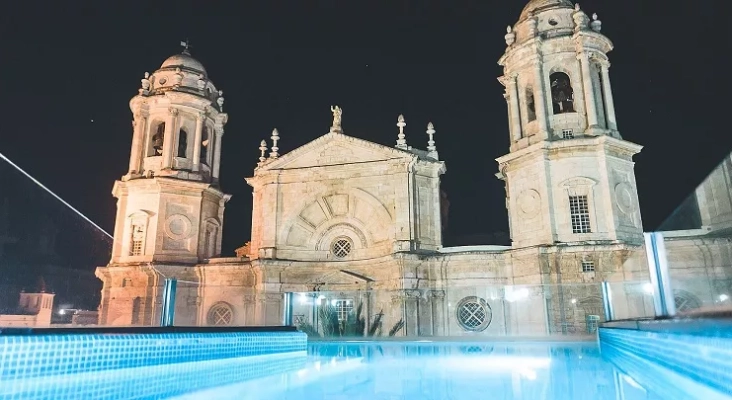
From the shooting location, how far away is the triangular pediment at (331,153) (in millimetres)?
25562

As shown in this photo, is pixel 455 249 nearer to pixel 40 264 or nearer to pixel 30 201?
pixel 30 201

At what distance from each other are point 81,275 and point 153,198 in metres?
5.68

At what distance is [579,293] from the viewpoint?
18.9 m

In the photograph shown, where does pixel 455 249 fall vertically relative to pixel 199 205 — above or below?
below

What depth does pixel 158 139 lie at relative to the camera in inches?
1135

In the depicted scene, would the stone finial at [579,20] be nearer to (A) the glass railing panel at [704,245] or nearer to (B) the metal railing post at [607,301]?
(A) the glass railing panel at [704,245]

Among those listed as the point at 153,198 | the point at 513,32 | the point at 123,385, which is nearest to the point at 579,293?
the point at 513,32

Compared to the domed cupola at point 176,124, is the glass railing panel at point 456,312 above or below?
below

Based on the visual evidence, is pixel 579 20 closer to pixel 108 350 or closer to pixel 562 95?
pixel 562 95

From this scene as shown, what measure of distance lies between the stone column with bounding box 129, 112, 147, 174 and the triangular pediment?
7.04 meters

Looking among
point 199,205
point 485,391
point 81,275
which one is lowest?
point 485,391

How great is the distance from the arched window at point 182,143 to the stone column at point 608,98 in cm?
2175

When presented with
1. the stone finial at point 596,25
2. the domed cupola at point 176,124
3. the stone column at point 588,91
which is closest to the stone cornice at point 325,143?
the domed cupola at point 176,124

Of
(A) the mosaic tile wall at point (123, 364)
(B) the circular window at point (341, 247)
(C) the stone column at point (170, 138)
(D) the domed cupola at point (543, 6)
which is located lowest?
(A) the mosaic tile wall at point (123, 364)
